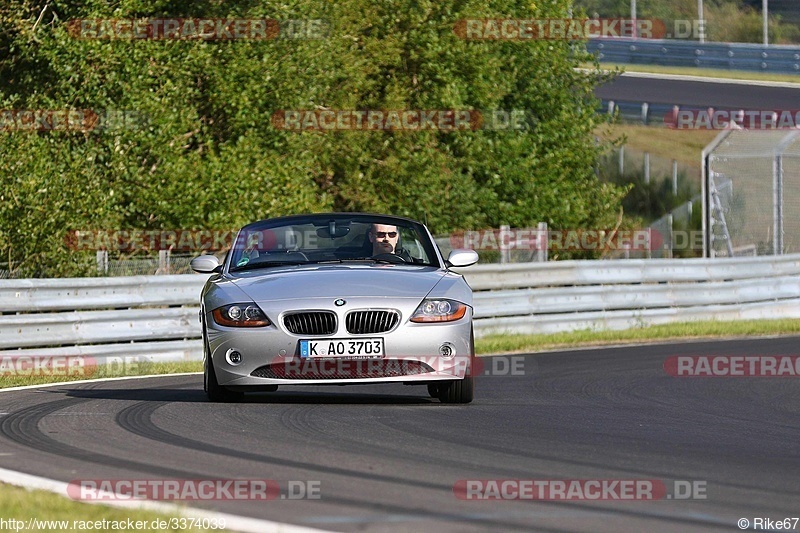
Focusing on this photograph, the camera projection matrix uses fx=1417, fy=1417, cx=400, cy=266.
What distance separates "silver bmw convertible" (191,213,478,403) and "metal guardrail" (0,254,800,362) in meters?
4.81

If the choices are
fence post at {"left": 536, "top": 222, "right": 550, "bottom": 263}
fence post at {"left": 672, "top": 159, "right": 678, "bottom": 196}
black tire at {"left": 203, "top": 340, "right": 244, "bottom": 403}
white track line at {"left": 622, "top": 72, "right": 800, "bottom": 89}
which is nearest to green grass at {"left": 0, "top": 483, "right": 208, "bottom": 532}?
black tire at {"left": 203, "top": 340, "right": 244, "bottom": 403}

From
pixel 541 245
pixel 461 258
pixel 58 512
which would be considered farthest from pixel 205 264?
pixel 541 245

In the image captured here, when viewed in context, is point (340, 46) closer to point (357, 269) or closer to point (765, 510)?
point (357, 269)

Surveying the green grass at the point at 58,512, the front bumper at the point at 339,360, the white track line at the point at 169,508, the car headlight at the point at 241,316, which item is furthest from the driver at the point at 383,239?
the green grass at the point at 58,512

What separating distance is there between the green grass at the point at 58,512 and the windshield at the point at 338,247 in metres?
4.79

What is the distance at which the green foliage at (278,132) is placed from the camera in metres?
22.9

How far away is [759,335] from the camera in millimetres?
20719

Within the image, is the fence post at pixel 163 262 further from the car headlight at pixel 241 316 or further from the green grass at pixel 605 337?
the car headlight at pixel 241 316

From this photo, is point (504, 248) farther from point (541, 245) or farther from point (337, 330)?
point (337, 330)

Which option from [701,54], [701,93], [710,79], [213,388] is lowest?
[213,388]

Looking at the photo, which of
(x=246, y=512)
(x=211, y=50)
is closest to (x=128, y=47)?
(x=211, y=50)

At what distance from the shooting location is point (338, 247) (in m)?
11.0

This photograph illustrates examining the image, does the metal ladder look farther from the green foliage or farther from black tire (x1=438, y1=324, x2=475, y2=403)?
black tire (x1=438, y1=324, x2=475, y2=403)

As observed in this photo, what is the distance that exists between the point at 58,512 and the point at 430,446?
2553mm
